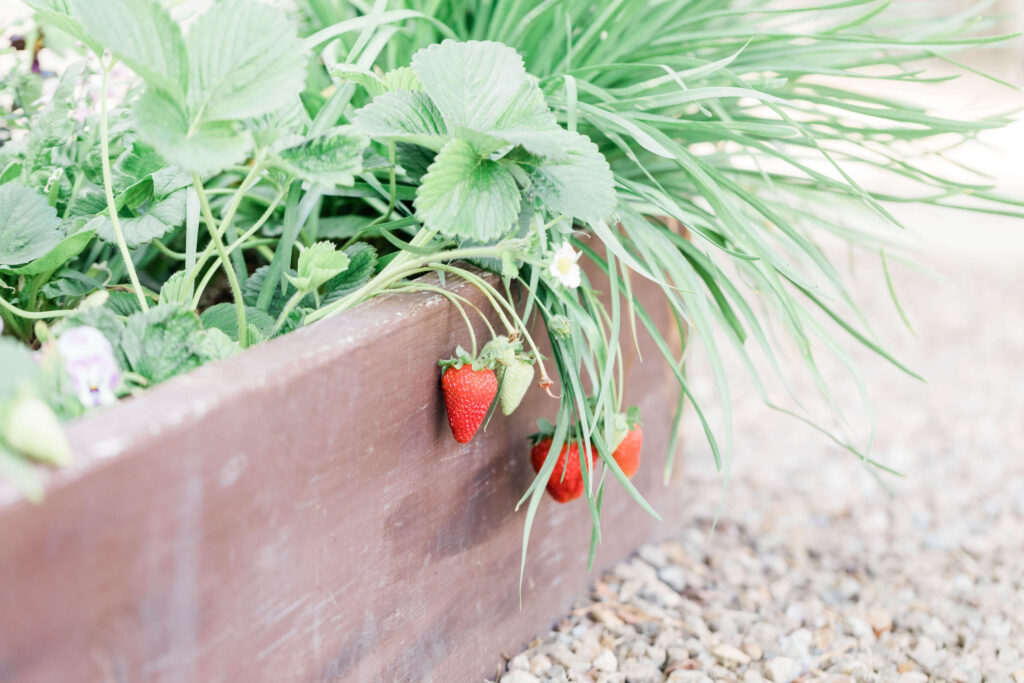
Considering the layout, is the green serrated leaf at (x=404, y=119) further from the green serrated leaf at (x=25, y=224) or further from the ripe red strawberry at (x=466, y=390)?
the green serrated leaf at (x=25, y=224)

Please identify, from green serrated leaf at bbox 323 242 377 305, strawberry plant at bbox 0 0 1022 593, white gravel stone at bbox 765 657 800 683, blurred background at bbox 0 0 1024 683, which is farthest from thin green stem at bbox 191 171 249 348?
Answer: white gravel stone at bbox 765 657 800 683

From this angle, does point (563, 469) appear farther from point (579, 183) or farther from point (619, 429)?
point (579, 183)

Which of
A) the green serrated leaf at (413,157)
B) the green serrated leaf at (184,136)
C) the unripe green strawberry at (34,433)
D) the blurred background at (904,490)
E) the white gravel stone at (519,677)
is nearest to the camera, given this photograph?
the unripe green strawberry at (34,433)

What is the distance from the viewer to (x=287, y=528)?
632mm

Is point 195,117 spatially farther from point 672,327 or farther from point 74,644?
point 672,327

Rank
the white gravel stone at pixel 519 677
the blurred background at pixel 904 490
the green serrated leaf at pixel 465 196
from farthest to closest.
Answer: the blurred background at pixel 904 490
the white gravel stone at pixel 519 677
the green serrated leaf at pixel 465 196

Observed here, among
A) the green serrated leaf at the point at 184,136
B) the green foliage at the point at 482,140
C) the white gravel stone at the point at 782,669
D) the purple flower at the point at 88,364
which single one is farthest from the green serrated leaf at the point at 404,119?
the white gravel stone at the point at 782,669

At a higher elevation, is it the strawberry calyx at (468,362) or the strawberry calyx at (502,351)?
the strawberry calyx at (502,351)

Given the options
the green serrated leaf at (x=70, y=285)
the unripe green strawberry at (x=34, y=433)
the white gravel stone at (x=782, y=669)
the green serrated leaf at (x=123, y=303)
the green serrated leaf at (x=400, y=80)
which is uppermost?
the green serrated leaf at (x=400, y=80)

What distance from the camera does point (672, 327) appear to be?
127cm

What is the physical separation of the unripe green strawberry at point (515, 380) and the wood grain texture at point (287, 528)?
0.06 metres

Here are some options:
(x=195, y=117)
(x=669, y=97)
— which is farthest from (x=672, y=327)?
(x=195, y=117)

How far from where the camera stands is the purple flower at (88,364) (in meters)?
0.57

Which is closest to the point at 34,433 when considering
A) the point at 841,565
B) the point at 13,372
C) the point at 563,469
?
the point at 13,372
